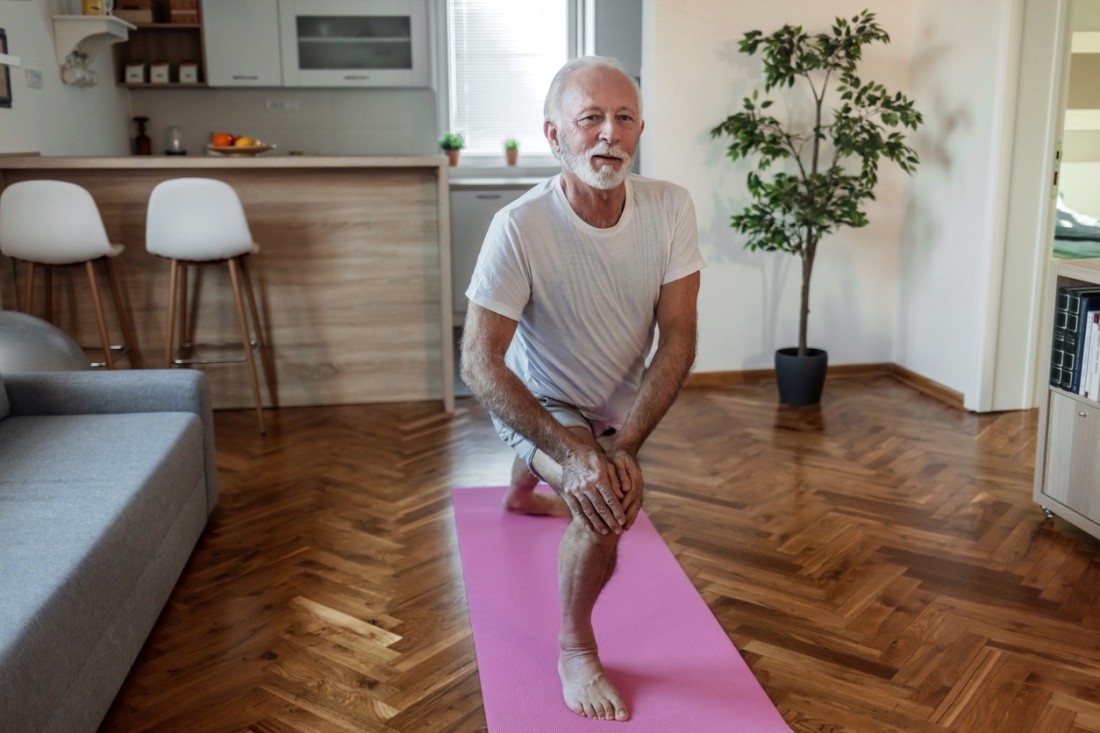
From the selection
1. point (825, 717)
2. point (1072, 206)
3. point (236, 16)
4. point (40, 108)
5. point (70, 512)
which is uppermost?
point (236, 16)

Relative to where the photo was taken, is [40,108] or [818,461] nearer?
[818,461]

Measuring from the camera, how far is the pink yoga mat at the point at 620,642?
203 cm

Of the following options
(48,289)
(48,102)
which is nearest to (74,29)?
(48,102)

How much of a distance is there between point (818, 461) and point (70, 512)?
2.44 m

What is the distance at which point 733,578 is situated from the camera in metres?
2.66

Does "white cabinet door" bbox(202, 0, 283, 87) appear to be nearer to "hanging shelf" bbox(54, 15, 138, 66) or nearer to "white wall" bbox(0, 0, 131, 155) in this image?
"white wall" bbox(0, 0, 131, 155)

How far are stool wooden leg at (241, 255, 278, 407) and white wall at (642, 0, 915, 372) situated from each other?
1.77 metres

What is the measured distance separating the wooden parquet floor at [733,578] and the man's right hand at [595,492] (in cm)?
39

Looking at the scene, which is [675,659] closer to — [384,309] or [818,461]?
[818,461]

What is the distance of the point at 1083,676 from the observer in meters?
2.17

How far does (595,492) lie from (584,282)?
19.4 inches

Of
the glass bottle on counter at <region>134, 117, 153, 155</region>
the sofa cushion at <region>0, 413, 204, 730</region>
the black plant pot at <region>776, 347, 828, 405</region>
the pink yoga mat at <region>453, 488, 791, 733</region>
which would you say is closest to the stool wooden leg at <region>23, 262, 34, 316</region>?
the sofa cushion at <region>0, 413, 204, 730</region>

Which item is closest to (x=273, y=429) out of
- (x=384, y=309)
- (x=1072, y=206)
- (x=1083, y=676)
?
(x=384, y=309)

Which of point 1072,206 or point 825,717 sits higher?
point 1072,206
